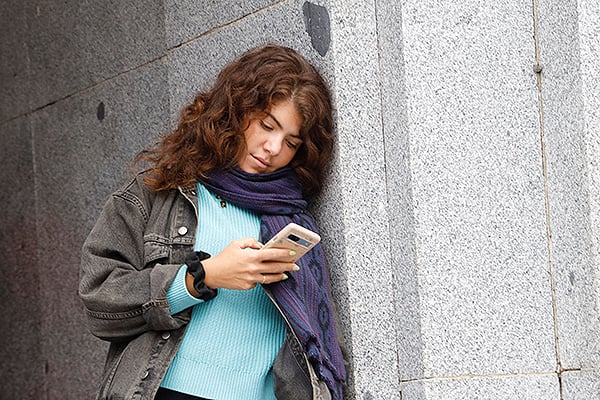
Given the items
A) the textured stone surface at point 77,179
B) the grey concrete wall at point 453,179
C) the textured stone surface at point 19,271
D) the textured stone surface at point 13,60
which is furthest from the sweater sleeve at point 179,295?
the textured stone surface at point 13,60

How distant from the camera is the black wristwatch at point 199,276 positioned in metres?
3.58

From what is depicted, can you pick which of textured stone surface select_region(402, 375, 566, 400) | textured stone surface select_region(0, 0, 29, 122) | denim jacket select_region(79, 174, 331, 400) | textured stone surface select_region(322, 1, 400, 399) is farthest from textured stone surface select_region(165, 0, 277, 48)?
textured stone surface select_region(0, 0, 29, 122)

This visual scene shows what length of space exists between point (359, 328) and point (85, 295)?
3.25ft

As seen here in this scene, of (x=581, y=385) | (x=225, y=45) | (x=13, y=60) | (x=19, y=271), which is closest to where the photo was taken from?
(x=581, y=385)

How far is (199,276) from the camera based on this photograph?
358 centimetres

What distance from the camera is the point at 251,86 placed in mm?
3908

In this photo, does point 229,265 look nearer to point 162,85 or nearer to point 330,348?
point 330,348

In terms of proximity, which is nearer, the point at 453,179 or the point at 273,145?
the point at 273,145

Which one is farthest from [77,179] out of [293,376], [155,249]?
[293,376]

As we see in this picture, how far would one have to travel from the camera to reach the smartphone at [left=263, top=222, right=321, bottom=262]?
342 cm

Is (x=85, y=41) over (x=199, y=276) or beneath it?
over

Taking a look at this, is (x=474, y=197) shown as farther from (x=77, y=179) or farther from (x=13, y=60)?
(x=13, y=60)

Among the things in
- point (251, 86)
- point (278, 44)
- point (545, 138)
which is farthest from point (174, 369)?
point (545, 138)

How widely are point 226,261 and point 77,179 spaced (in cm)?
275
